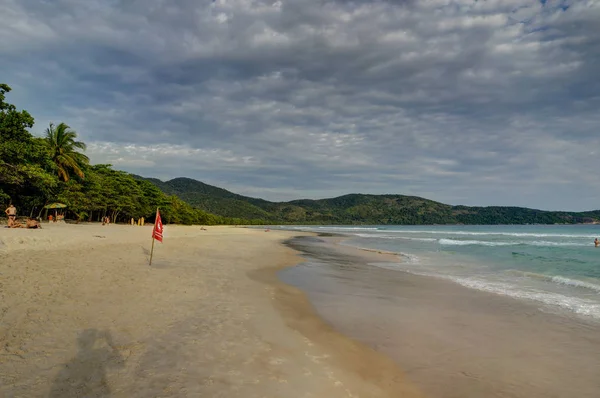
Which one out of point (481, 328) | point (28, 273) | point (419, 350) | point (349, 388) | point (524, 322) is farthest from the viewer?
point (28, 273)

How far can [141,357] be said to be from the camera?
5.26m

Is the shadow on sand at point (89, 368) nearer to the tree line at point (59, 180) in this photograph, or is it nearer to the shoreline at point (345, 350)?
the shoreline at point (345, 350)

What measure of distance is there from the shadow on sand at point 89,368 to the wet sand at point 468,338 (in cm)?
460

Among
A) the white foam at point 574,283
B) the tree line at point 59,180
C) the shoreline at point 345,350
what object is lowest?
the shoreline at point 345,350

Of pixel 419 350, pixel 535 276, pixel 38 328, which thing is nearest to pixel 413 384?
pixel 419 350

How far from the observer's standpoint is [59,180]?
134 ft

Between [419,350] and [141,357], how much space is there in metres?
5.09

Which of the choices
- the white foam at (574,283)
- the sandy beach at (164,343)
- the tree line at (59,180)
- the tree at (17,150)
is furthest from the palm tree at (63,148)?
the white foam at (574,283)

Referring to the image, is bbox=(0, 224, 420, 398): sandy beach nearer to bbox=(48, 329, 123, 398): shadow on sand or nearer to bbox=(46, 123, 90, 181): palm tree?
bbox=(48, 329, 123, 398): shadow on sand

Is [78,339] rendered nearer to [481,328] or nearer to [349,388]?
[349,388]

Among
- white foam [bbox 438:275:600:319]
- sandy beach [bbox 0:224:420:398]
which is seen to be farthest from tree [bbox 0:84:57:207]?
white foam [bbox 438:275:600:319]

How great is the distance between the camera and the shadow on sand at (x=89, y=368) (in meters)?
4.11

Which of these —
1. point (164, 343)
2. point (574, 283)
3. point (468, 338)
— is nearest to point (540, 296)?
point (574, 283)

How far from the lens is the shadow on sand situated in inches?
162
